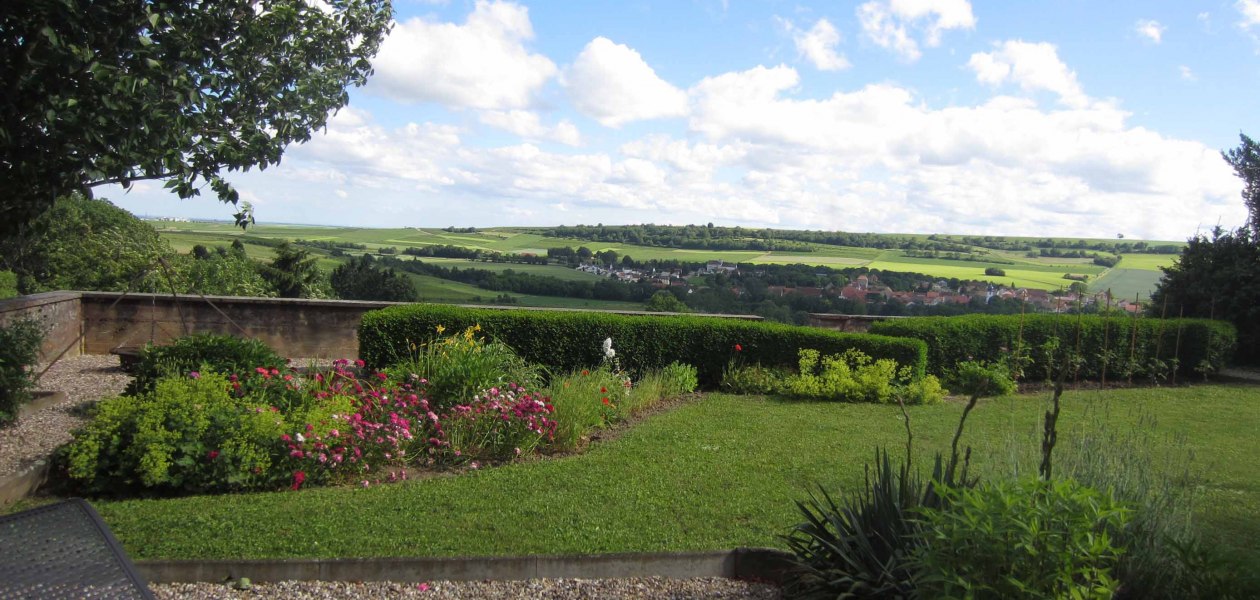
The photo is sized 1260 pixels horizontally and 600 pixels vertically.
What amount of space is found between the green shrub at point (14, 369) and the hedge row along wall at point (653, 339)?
4.08 metres

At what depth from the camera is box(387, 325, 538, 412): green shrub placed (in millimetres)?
7652

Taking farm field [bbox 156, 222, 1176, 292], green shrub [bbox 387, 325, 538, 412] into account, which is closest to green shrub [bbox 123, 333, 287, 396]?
green shrub [bbox 387, 325, 538, 412]

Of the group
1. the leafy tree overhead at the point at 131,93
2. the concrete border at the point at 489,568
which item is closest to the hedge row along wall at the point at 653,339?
the leafy tree overhead at the point at 131,93

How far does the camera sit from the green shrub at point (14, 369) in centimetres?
679

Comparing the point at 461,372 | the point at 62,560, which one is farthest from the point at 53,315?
the point at 62,560

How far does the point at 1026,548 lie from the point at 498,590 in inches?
103

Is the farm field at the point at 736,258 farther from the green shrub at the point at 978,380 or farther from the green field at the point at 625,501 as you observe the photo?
the green field at the point at 625,501

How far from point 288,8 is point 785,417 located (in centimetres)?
669

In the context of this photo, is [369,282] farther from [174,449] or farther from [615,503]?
[615,503]

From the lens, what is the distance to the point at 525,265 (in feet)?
69.8

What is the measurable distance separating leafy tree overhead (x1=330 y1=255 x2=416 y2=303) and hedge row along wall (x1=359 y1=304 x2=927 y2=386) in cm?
487

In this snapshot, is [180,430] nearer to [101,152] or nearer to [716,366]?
[101,152]

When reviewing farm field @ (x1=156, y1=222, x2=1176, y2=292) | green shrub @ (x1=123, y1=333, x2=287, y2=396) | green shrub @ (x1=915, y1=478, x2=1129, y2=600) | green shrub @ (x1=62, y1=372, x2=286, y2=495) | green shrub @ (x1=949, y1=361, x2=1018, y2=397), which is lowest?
green shrub @ (x1=949, y1=361, x2=1018, y2=397)

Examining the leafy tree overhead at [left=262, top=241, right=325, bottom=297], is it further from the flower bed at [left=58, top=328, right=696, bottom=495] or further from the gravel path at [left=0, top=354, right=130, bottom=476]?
the flower bed at [left=58, top=328, right=696, bottom=495]
